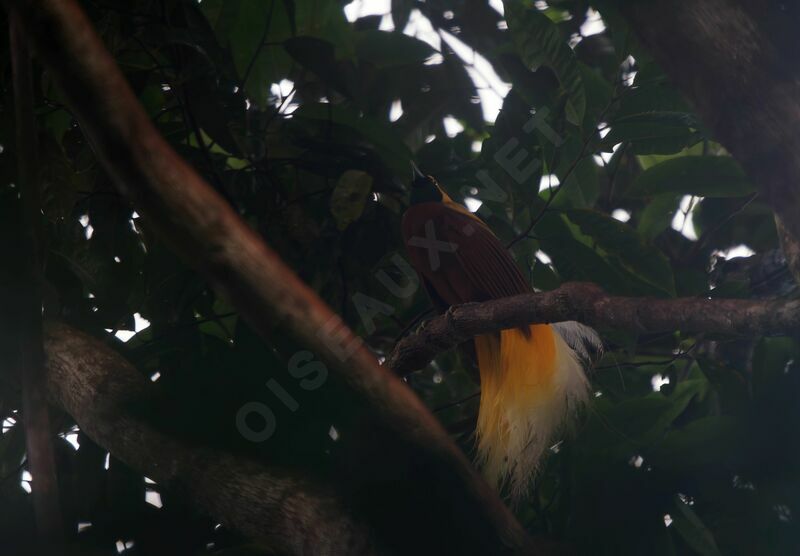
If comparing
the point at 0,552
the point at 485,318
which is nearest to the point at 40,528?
the point at 0,552

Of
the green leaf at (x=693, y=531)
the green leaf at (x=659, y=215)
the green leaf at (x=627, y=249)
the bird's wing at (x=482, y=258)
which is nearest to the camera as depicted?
the green leaf at (x=693, y=531)

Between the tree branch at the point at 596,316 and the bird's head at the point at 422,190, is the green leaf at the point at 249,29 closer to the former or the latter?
the bird's head at the point at 422,190

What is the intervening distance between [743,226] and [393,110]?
37.3 inches

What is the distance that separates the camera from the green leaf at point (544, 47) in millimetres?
1603

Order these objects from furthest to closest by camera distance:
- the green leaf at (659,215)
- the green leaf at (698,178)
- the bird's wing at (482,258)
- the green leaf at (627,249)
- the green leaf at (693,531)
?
the green leaf at (659,215) → the bird's wing at (482,258) → the green leaf at (698,178) → the green leaf at (627,249) → the green leaf at (693,531)

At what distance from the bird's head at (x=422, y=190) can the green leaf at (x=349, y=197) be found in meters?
0.17

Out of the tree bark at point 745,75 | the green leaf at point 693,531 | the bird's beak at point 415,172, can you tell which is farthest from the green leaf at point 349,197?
the green leaf at point 693,531

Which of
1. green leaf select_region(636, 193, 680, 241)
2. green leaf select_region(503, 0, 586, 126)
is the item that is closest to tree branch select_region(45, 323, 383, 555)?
green leaf select_region(503, 0, 586, 126)

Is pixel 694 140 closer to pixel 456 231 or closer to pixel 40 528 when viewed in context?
pixel 456 231

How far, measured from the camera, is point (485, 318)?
151 cm

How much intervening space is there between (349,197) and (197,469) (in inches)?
26.4

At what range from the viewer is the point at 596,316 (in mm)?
1266

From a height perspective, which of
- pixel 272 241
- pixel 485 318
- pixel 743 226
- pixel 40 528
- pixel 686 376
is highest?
pixel 272 241

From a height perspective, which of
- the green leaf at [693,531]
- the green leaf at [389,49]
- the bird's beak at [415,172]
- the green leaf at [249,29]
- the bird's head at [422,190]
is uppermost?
the green leaf at [249,29]
